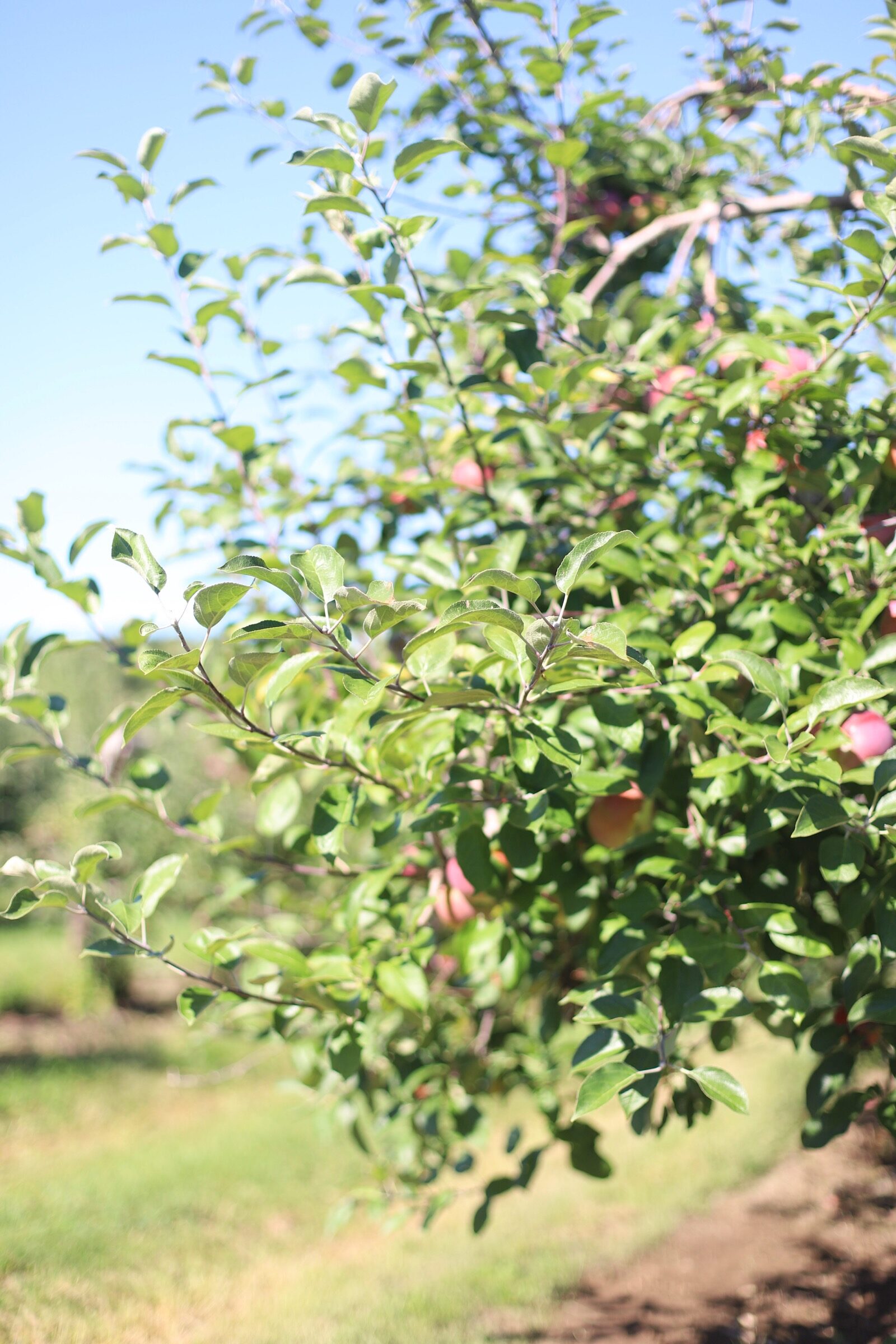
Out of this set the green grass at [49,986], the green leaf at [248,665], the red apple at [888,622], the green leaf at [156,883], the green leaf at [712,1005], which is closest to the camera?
the green leaf at [248,665]

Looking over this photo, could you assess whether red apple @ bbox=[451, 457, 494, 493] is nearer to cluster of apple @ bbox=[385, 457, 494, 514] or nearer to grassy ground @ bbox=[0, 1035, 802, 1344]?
cluster of apple @ bbox=[385, 457, 494, 514]

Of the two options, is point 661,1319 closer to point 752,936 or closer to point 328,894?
point 328,894

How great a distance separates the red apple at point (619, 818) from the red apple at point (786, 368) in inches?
22.7

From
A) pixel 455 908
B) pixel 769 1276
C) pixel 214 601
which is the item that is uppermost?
pixel 214 601

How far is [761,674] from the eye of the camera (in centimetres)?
94

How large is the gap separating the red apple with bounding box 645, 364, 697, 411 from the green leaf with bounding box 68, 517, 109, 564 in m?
0.84

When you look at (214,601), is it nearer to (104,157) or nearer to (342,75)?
(104,157)

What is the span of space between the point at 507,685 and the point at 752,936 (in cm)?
47

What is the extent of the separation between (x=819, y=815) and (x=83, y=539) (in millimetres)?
1059

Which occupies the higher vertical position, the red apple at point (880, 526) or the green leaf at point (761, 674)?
the red apple at point (880, 526)

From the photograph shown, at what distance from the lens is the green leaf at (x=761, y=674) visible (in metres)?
0.92

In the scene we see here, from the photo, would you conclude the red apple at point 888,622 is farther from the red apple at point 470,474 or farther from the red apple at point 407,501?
the red apple at point 407,501

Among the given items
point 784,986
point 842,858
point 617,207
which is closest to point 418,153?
point 842,858

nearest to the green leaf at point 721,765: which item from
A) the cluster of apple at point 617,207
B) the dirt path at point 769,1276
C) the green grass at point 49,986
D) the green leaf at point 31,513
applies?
the green leaf at point 31,513
